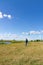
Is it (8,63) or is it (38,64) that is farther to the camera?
(8,63)

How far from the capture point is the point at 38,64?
53.8 feet

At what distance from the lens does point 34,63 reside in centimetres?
1695

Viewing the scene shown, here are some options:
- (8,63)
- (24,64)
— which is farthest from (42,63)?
(8,63)

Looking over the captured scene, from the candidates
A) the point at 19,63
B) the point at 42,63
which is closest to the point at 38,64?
the point at 42,63

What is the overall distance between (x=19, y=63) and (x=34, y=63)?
161 cm

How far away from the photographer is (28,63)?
673 inches

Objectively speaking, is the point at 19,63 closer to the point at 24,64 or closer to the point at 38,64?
the point at 24,64

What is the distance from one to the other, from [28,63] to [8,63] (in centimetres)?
221

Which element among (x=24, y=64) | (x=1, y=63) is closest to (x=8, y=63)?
(x=1, y=63)

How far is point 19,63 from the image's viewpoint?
679 inches

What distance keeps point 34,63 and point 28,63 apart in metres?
0.64

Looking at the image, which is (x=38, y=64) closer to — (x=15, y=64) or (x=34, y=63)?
(x=34, y=63)

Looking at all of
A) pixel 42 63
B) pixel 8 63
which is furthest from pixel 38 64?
pixel 8 63

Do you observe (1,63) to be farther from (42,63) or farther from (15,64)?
(42,63)
